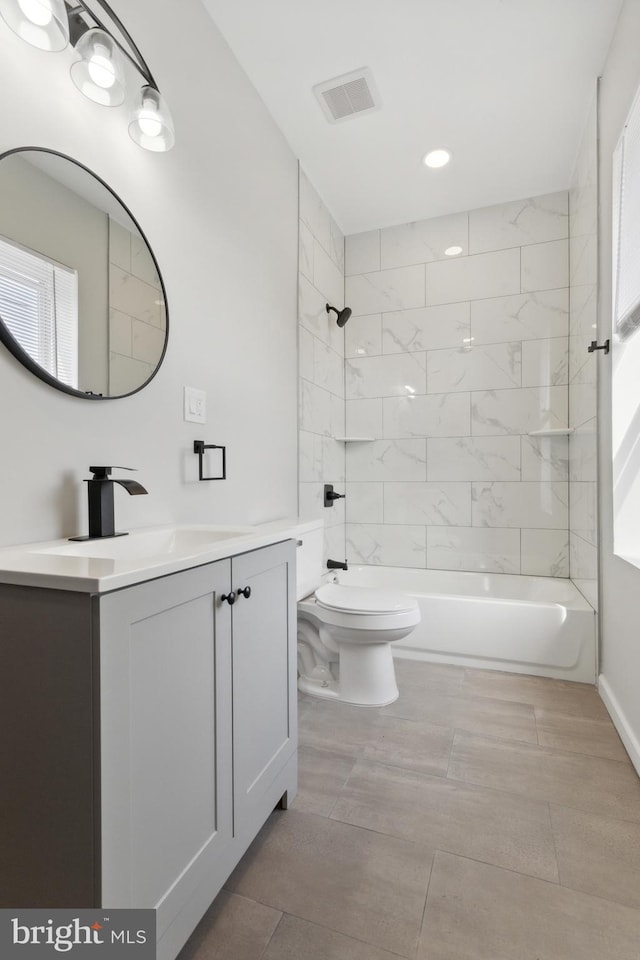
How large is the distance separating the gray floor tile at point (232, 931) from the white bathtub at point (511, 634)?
1.64 meters

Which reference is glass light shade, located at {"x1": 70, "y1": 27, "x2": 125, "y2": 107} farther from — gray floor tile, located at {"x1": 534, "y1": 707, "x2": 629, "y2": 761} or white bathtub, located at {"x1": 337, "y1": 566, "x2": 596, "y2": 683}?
gray floor tile, located at {"x1": 534, "y1": 707, "x2": 629, "y2": 761}

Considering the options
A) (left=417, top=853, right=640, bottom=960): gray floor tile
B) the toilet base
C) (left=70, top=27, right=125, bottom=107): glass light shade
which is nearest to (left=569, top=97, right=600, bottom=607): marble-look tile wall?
the toilet base

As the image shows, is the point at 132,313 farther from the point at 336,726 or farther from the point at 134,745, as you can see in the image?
the point at 336,726

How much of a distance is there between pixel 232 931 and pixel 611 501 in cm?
196

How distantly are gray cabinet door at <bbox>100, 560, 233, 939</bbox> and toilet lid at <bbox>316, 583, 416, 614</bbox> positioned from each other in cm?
100

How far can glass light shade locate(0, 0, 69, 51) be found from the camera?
3.44 feet

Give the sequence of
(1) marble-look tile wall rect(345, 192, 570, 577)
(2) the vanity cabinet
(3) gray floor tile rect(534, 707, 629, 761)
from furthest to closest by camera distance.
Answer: (1) marble-look tile wall rect(345, 192, 570, 577)
(3) gray floor tile rect(534, 707, 629, 761)
(2) the vanity cabinet

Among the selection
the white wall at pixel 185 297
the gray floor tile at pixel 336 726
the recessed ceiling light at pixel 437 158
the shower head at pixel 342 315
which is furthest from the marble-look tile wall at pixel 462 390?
the gray floor tile at pixel 336 726

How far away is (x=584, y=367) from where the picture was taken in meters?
2.51

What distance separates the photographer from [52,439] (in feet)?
3.95

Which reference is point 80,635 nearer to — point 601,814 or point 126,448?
point 126,448

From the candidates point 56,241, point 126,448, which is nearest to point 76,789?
point 126,448

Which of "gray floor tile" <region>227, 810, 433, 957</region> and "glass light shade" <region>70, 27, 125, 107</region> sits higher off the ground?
"glass light shade" <region>70, 27, 125, 107</region>

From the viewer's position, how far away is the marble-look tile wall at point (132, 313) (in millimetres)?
1391
